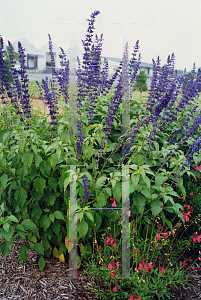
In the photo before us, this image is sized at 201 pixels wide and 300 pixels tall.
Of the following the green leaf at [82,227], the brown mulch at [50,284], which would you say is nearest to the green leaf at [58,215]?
the green leaf at [82,227]

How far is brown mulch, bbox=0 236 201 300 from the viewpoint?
2465 mm

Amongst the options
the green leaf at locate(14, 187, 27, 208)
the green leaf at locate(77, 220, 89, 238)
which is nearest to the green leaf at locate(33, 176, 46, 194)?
the green leaf at locate(14, 187, 27, 208)

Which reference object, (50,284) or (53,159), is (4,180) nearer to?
(53,159)

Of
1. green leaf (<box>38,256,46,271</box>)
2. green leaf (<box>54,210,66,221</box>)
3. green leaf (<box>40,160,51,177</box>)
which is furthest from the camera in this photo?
green leaf (<box>38,256,46,271</box>)

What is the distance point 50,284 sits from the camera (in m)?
2.57

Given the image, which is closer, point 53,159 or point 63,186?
point 53,159

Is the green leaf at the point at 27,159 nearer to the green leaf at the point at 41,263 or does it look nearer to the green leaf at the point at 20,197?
the green leaf at the point at 20,197

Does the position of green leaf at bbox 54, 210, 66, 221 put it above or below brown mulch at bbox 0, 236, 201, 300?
above

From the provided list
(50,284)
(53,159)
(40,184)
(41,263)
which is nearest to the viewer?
(53,159)

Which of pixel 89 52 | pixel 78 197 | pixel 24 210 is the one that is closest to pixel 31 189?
pixel 24 210

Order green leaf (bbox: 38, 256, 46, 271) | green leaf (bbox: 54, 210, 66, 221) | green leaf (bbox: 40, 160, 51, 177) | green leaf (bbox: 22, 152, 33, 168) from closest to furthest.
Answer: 1. green leaf (bbox: 22, 152, 33, 168)
2. green leaf (bbox: 40, 160, 51, 177)
3. green leaf (bbox: 54, 210, 66, 221)
4. green leaf (bbox: 38, 256, 46, 271)

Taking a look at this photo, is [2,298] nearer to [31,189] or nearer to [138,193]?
[31,189]

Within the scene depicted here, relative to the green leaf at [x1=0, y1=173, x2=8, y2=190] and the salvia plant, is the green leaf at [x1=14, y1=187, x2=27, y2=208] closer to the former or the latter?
the salvia plant

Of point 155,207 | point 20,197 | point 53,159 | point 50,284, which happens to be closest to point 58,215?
point 20,197
